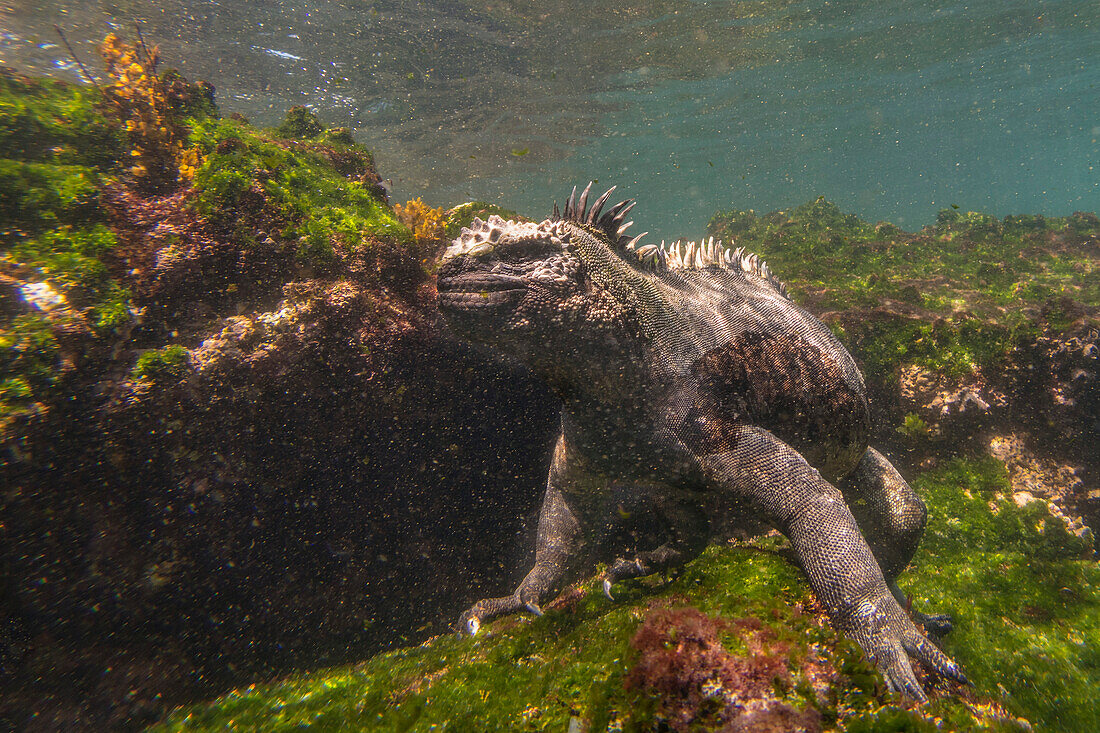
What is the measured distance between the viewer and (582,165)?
141 ft

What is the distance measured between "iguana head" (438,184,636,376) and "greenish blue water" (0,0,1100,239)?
24.7 feet

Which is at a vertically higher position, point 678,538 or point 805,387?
point 805,387

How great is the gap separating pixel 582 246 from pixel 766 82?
119 ft

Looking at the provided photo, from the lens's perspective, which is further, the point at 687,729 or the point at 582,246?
the point at 582,246

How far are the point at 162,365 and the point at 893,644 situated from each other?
5.17 metres

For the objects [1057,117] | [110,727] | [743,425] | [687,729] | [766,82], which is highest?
[1057,117]

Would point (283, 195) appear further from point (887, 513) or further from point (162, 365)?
point (887, 513)

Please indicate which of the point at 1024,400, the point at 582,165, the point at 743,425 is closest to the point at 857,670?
the point at 743,425

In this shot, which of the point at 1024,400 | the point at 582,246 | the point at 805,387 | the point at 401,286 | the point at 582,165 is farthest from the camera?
the point at 582,165

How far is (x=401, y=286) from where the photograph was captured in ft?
13.9

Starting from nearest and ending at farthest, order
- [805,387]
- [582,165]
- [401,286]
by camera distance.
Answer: [805,387] → [401,286] → [582,165]

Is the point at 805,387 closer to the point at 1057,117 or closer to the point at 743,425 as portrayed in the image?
the point at 743,425

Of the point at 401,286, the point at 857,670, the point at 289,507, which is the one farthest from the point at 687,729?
the point at 401,286

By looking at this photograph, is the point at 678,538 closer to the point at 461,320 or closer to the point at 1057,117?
the point at 461,320
